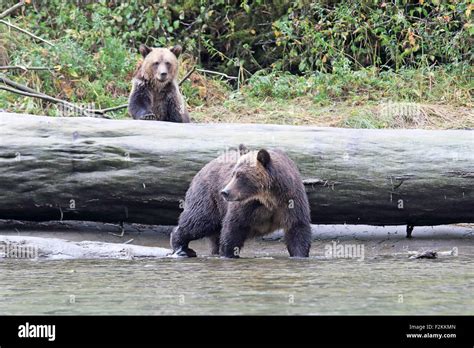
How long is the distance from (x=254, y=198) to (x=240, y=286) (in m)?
1.67

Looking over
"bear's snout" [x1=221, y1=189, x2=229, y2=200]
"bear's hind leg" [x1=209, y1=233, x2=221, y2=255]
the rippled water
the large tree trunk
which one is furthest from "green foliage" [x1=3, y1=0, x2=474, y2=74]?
the rippled water

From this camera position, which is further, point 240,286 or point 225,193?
point 225,193

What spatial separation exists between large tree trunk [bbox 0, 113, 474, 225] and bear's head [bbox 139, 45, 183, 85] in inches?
81.5

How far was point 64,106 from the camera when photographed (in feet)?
37.7

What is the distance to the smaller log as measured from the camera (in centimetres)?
837

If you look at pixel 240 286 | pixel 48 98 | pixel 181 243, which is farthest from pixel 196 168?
pixel 48 98

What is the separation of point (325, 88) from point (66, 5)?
14.0 ft

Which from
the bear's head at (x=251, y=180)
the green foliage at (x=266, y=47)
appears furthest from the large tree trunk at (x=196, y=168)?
the green foliage at (x=266, y=47)

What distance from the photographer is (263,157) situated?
8.20 m

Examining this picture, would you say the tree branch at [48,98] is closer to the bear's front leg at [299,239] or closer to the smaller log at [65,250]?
the smaller log at [65,250]

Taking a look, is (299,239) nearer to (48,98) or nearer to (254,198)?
(254,198)

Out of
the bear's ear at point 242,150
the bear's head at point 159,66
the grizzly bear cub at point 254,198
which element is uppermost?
the bear's head at point 159,66

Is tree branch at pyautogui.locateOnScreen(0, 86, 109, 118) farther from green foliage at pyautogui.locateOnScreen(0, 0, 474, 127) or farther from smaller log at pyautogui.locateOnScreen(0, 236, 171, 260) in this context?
smaller log at pyautogui.locateOnScreen(0, 236, 171, 260)

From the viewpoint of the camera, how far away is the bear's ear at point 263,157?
8.16 m
